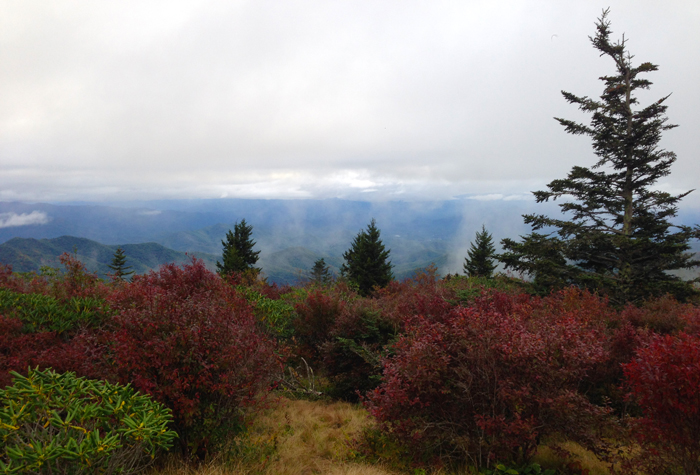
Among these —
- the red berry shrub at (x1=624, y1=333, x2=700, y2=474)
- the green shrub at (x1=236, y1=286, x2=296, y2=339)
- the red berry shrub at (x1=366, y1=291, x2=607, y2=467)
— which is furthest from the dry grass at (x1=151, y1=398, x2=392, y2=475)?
the red berry shrub at (x1=624, y1=333, x2=700, y2=474)

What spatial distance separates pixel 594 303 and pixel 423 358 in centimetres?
778

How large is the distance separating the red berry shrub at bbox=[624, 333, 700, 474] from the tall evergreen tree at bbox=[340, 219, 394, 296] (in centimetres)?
2981

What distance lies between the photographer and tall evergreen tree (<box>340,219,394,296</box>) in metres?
34.5

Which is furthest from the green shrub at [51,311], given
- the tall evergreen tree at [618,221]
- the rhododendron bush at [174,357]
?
the tall evergreen tree at [618,221]

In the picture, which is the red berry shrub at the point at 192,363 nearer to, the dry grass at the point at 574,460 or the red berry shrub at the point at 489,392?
the red berry shrub at the point at 489,392

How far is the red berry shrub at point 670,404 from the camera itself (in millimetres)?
3674

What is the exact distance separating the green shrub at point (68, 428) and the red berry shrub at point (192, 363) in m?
0.78

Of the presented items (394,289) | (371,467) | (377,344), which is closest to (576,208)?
(394,289)

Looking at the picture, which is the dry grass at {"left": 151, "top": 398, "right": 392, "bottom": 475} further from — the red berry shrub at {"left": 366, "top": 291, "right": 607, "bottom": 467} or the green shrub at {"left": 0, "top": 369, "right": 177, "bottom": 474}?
the green shrub at {"left": 0, "top": 369, "right": 177, "bottom": 474}

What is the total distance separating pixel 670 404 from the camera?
148 inches

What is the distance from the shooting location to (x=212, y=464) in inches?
158

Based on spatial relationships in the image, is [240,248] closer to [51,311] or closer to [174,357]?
[51,311]

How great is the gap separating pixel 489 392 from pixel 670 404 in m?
1.84

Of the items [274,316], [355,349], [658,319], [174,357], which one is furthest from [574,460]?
[274,316]
